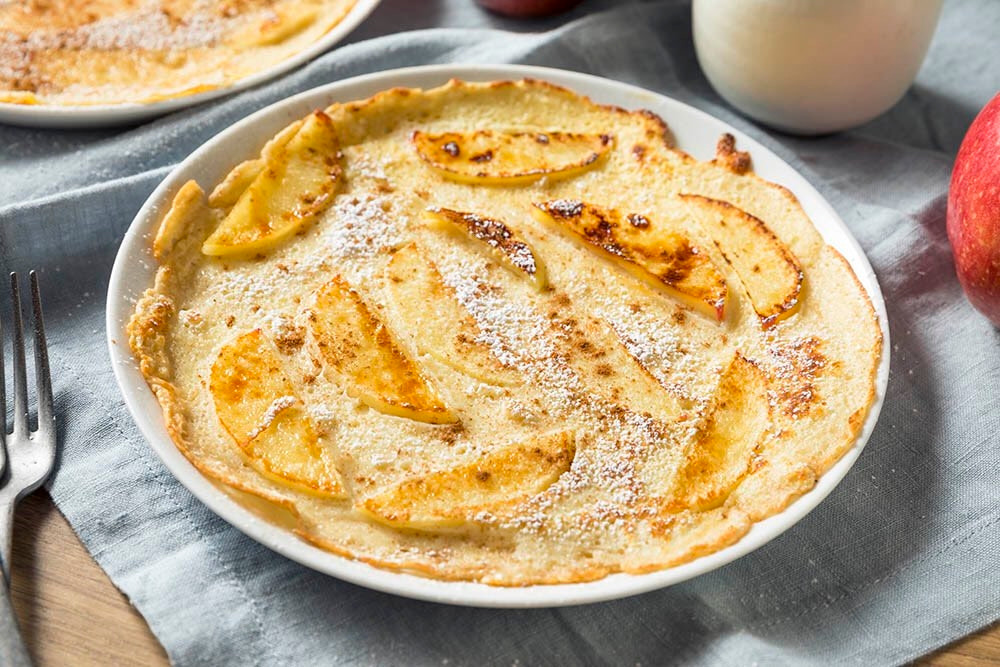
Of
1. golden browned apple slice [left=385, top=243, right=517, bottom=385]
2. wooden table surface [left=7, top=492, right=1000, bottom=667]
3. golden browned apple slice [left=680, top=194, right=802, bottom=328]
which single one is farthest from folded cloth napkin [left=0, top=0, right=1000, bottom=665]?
golden browned apple slice [left=385, top=243, right=517, bottom=385]

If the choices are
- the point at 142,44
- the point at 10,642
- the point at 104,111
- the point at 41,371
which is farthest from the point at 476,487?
the point at 142,44

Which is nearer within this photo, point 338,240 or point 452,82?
point 338,240

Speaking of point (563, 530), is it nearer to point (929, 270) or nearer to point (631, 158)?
point (631, 158)

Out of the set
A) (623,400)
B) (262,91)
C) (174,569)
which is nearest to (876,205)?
(623,400)

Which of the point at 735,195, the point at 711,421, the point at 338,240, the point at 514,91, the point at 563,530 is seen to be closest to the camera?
the point at 563,530

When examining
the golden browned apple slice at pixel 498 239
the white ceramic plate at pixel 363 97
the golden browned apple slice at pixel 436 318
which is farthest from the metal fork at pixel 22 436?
the golden browned apple slice at pixel 498 239

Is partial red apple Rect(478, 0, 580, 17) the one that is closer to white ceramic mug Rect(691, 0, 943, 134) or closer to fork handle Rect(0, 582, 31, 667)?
white ceramic mug Rect(691, 0, 943, 134)

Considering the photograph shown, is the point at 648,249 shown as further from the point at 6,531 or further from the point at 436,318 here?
the point at 6,531
